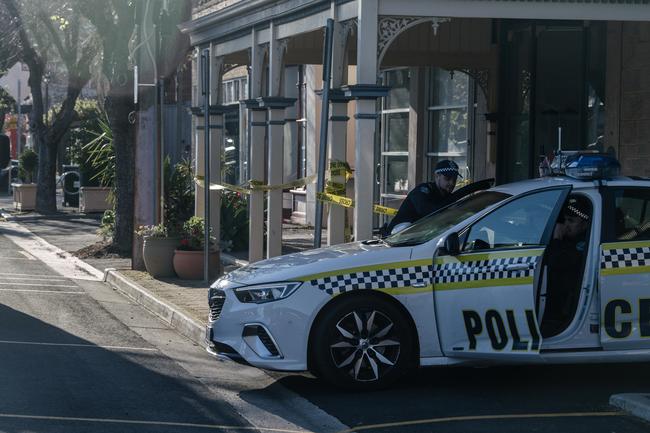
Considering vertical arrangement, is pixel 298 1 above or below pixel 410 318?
above

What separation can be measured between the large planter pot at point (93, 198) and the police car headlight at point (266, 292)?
2270 centimetres

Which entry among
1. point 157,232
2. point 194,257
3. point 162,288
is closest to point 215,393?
point 162,288

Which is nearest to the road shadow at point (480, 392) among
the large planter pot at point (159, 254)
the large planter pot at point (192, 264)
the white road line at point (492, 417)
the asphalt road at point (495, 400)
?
the asphalt road at point (495, 400)

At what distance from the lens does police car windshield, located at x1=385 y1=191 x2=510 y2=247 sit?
8734 mm

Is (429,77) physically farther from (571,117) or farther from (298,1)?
(298,1)

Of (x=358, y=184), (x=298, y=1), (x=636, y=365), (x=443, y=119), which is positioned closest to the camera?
(x=636, y=365)

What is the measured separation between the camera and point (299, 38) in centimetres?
1642

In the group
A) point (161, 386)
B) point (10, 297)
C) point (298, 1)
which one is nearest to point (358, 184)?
point (298, 1)

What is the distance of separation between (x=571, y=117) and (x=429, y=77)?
5.22m

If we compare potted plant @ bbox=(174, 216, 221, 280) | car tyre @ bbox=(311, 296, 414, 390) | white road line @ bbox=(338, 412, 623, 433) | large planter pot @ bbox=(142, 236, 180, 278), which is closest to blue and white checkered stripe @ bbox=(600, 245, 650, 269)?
white road line @ bbox=(338, 412, 623, 433)

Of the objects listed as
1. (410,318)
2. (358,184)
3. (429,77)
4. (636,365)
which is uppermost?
(429,77)

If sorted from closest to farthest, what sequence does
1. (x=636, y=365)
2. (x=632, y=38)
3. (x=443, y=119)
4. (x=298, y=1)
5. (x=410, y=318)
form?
1. (x=410, y=318)
2. (x=636, y=365)
3. (x=298, y=1)
4. (x=632, y=38)
5. (x=443, y=119)

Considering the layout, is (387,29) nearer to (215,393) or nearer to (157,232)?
(215,393)

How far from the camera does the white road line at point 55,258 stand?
17.4 metres
